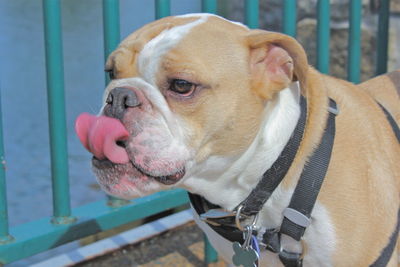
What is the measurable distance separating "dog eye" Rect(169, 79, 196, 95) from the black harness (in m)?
0.36

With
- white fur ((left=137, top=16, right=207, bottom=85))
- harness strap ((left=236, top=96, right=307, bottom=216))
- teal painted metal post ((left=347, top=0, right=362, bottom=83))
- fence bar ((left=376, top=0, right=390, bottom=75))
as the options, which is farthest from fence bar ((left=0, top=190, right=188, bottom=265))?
fence bar ((left=376, top=0, right=390, bottom=75))

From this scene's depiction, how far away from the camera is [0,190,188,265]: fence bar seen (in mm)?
2631

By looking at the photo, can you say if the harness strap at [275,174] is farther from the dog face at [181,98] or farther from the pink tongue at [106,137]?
the pink tongue at [106,137]

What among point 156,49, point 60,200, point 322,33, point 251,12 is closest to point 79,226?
point 60,200

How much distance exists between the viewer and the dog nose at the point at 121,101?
1947 millimetres

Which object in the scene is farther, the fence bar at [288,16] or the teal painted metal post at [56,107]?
the fence bar at [288,16]

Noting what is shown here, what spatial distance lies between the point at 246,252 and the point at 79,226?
82cm

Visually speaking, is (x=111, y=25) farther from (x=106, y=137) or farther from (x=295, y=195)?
(x=295, y=195)

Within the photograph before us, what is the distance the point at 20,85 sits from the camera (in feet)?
18.3

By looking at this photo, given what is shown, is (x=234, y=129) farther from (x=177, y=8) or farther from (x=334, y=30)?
(x=177, y=8)

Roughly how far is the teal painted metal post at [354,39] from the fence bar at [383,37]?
414 mm

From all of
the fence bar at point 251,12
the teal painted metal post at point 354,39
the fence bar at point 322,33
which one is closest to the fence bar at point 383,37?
the teal painted metal post at point 354,39

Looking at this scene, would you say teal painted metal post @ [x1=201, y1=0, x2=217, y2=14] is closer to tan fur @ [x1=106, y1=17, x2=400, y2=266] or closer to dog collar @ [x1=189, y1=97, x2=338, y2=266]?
tan fur @ [x1=106, y1=17, x2=400, y2=266]

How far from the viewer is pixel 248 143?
2.10 meters
